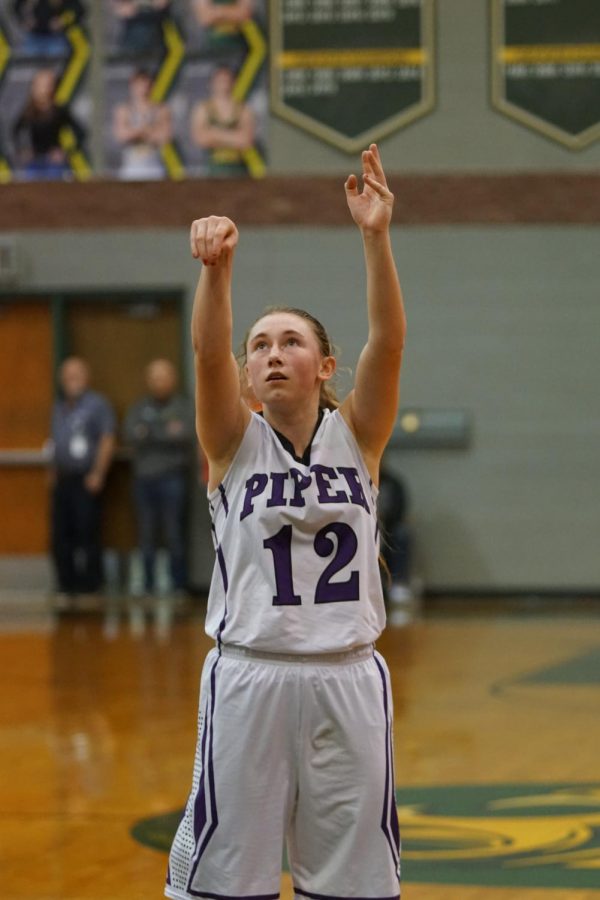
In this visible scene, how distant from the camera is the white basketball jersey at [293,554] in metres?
3.25

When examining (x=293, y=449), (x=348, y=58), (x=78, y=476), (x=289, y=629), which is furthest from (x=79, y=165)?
(x=289, y=629)

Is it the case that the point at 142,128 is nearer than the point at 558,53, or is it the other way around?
the point at 558,53

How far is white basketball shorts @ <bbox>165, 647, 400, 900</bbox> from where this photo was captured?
3219mm

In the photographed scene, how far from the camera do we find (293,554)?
10.7 ft

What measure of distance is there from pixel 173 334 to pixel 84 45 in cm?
268

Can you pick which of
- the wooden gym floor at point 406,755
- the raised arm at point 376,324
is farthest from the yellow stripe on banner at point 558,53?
the raised arm at point 376,324

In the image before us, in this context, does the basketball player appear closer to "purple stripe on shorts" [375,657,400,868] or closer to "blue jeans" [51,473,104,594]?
"purple stripe on shorts" [375,657,400,868]

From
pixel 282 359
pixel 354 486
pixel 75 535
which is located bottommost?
pixel 75 535

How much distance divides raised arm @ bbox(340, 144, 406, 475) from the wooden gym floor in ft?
6.09

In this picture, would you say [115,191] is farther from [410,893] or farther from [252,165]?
[410,893]

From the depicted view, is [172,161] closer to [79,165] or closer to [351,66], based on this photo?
[79,165]

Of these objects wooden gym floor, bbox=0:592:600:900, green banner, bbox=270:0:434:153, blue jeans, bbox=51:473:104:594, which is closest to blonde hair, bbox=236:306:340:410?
wooden gym floor, bbox=0:592:600:900

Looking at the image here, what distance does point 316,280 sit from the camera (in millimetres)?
13578

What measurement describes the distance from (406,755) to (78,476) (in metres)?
7.15
